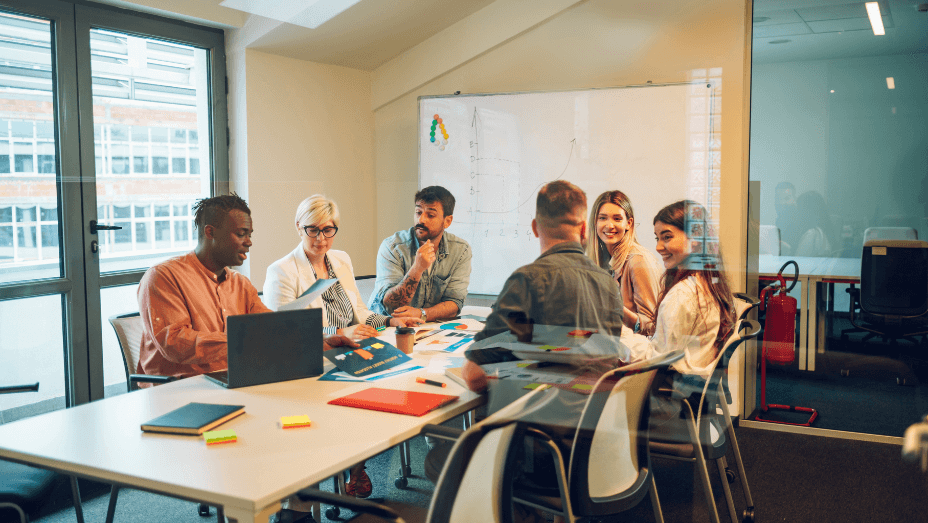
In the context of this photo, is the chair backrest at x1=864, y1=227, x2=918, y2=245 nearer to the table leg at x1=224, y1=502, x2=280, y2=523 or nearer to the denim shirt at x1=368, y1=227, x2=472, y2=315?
the denim shirt at x1=368, y1=227, x2=472, y2=315

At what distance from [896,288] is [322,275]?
2.48 meters

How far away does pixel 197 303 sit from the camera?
2.51 m

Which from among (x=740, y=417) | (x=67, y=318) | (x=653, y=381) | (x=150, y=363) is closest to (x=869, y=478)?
(x=740, y=417)

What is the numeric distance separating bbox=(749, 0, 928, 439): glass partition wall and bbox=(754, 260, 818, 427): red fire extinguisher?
3cm

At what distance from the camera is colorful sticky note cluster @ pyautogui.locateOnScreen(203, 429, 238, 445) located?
159cm

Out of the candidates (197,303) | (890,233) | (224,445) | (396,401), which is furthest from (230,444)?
(890,233)

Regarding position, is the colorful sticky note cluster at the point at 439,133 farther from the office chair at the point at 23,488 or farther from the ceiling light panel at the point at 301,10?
the office chair at the point at 23,488

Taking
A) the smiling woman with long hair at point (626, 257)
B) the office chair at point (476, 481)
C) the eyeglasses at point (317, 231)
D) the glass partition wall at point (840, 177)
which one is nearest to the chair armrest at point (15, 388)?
the eyeglasses at point (317, 231)

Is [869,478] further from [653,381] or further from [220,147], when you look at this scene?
[220,147]

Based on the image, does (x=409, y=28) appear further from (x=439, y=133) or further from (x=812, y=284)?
(x=812, y=284)

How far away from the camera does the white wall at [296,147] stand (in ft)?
9.72

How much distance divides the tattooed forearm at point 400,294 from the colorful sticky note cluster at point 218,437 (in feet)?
4.48

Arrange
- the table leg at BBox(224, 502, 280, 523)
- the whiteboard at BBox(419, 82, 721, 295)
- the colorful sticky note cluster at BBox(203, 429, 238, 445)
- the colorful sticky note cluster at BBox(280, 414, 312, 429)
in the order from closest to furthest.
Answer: the table leg at BBox(224, 502, 280, 523)
the colorful sticky note cluster at BBox(203, 429, 238, 445)
the colorful sticky note cluster at BBox(280, 414, 312, 429)
the whiteboard at BBox(419, 82, 721, 295)

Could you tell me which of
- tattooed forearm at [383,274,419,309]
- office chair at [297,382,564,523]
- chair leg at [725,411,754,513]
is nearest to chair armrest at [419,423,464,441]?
office chair at [297,382,564,523]
